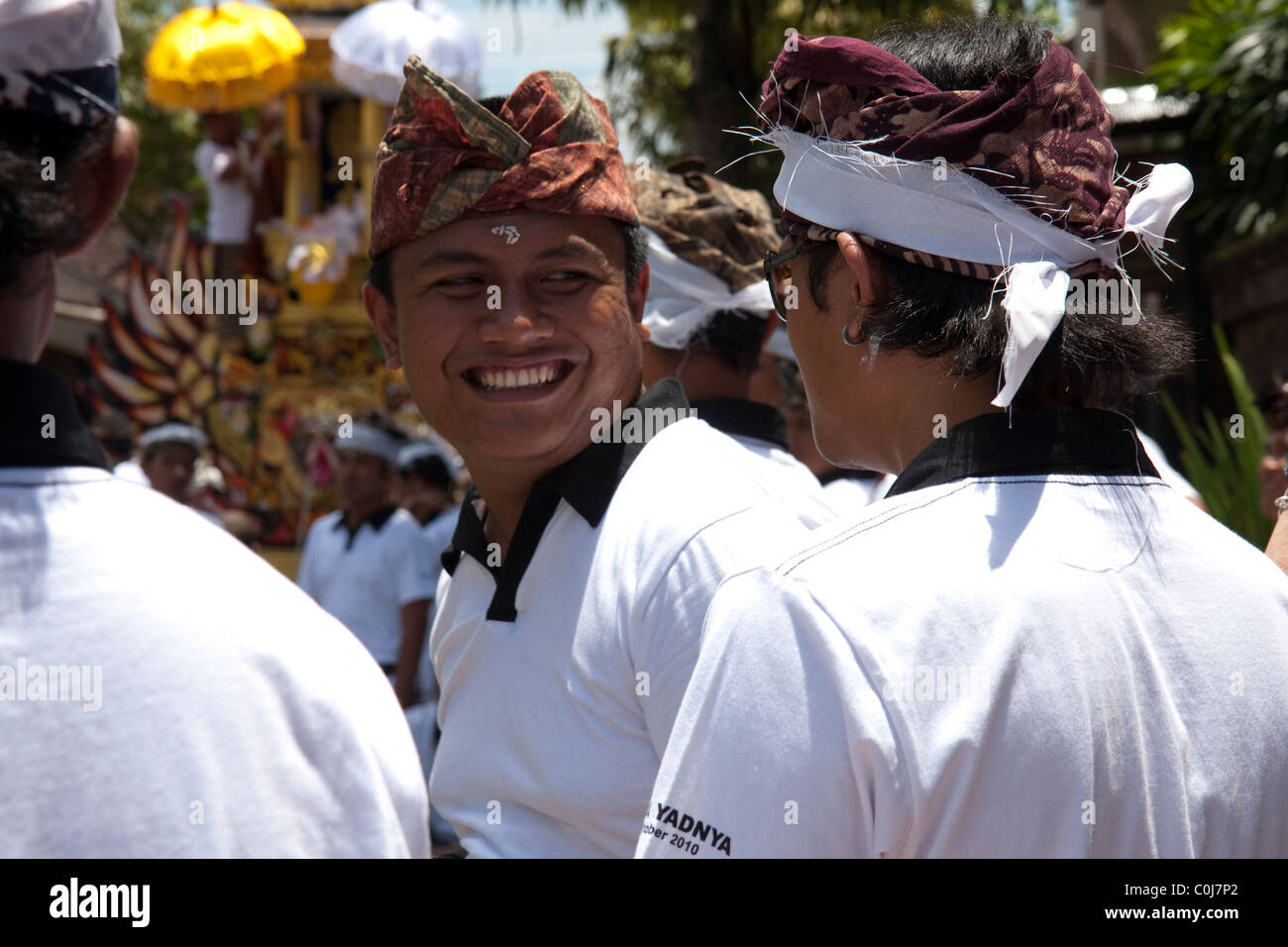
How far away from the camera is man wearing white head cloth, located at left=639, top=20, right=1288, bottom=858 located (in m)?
1.36

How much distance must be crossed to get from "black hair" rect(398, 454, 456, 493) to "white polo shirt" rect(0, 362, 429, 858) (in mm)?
7121

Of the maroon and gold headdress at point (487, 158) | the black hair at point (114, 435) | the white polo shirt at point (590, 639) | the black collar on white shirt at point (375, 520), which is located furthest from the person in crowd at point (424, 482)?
the white polo shirt at point (590, 639)

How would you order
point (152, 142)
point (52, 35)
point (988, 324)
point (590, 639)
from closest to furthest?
1. point (52, 35)
2. point (988, 324)
3. point (590, 639)
4. point (152, 142)

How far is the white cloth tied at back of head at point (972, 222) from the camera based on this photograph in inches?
57.5

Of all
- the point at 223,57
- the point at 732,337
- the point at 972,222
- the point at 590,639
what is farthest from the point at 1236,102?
the point at 972,222

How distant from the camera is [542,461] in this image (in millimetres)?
2545

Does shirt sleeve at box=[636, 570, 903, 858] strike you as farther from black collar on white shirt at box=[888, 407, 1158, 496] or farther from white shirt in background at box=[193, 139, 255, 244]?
white shirt in background at box=[193, 139, 255, 244]

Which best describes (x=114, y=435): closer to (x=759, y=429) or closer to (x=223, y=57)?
(x=223, y=57)

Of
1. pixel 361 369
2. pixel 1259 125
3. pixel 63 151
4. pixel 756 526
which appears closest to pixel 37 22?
pixel 63 151

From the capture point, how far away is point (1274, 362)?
7.87m

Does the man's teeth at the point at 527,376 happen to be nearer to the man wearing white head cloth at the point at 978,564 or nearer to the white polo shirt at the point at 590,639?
the white polo shirt at the point at 590,639

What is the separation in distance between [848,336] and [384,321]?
1.38 metres

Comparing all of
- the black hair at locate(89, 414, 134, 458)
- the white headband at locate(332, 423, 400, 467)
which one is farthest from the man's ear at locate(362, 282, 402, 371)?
the black hair at locate(89, 414, 134, 458)

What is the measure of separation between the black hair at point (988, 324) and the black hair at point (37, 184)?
2.76 ft
